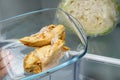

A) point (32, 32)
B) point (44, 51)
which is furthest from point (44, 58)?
point (32, 32)

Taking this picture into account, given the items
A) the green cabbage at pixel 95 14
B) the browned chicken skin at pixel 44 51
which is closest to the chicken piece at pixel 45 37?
the browned chicken skin at pixel 44 51

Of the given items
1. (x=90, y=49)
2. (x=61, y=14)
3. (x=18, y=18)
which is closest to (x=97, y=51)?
(x=90, y=49)

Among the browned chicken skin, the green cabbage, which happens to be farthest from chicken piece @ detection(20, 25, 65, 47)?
the green cabbage

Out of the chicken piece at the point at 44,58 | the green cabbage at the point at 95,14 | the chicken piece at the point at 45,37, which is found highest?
the green cabbage at the point at 95,14

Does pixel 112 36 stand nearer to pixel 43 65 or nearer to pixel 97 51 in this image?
pixel 97 51

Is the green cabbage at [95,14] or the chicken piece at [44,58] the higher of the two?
the green cabbage at [95,14]

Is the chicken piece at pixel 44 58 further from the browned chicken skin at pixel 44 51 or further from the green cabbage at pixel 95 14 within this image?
A: the green cabbage at pixel 95 14

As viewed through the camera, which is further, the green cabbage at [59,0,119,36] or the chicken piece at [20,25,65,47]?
the green cabbage at [59,0,119,36]

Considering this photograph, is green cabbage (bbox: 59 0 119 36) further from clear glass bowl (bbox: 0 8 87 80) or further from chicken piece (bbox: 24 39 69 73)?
chicken piece (bbox: 24 39 69 73)
